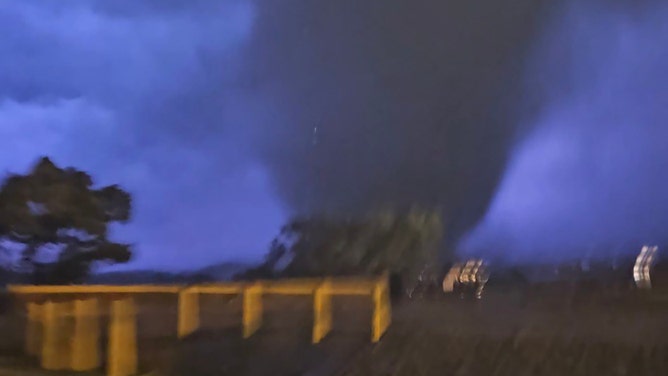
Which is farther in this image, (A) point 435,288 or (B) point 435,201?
(B) point 435,201

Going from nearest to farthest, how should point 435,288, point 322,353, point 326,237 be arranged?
point 322,353
point 435,288
point 326,237

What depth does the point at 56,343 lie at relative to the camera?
403 inches

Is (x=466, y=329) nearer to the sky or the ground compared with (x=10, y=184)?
nearer to the ground

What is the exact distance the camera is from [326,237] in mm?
15062

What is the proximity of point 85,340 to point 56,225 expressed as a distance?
6598mm

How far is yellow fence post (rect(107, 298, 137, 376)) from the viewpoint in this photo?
31.6ft

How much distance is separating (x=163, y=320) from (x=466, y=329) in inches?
149

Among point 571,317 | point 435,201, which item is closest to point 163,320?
point 571,317

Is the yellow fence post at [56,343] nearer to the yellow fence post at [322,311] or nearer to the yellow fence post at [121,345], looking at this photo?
the yellow fence post at [121,345]

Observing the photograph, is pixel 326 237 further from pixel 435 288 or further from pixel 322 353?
pixel 322 353

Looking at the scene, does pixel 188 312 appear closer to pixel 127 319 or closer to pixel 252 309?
pixel 252 309

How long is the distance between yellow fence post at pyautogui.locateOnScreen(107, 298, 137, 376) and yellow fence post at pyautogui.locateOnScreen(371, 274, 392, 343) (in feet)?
8.56

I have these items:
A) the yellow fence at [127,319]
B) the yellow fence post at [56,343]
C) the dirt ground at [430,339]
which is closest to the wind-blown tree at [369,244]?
the dirt ground at [430,339]

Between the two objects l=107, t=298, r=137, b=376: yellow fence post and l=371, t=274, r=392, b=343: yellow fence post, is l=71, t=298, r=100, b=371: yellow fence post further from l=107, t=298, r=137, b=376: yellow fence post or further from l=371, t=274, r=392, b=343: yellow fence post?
l=371, t=274, r=392, b=343: yellow fence post
